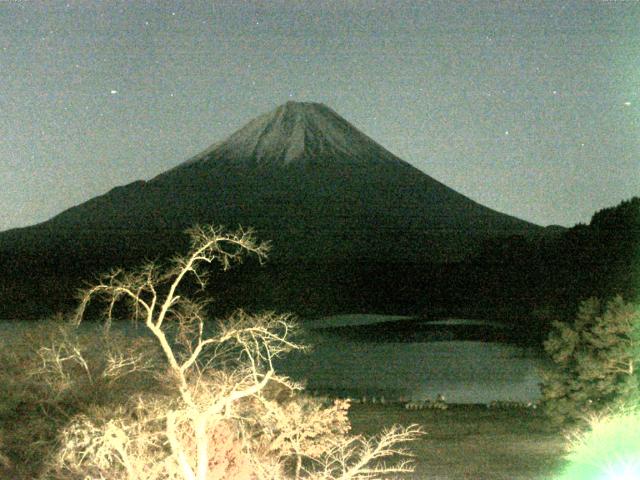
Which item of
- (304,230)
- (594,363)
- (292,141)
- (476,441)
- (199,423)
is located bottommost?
(476,441)

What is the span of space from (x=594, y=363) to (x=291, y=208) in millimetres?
98248

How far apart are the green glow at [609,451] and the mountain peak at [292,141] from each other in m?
106

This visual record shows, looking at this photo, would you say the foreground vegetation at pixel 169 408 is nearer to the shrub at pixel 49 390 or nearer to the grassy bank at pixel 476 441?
the shrub at pixel 49 390

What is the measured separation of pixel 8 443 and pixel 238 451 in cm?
389

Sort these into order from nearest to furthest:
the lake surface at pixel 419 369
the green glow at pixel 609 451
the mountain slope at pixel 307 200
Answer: the green glow at pixel 609 451
the lake surface at pixel 419 369
the mountain slope at pixel 307 200

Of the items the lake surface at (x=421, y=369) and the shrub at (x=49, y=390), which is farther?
the lake surface at (x=421, y=369)

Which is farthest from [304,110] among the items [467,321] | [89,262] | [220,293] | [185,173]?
[467,321]

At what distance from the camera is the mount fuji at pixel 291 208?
99375 millimetres

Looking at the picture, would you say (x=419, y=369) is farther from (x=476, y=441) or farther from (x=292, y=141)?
(x=292, y=141)

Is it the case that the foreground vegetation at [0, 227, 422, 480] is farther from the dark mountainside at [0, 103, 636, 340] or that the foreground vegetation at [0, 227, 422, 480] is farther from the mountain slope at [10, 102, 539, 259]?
the mountain slope at [10, 102, 539, 259]

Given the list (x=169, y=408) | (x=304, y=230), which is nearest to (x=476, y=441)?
(x=169, y=408)

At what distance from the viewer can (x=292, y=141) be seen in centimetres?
11969

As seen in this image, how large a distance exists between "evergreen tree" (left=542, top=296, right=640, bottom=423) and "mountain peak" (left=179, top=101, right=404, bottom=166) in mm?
102875

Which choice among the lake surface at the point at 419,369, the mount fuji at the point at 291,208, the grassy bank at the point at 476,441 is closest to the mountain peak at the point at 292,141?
the mount fuji at the point at 291,208
